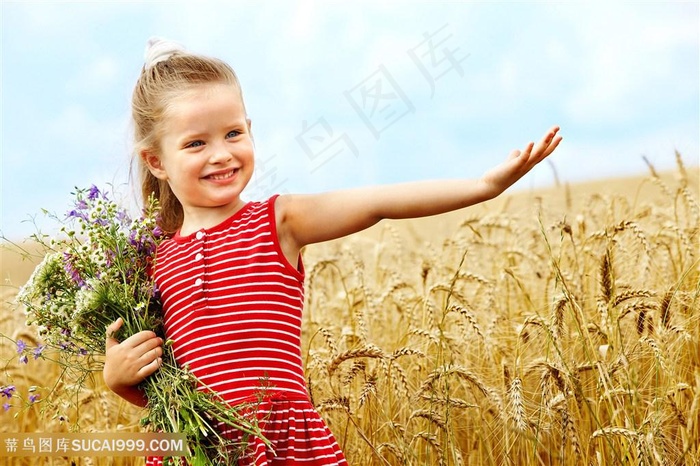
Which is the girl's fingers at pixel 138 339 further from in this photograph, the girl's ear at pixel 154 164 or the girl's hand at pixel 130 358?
the girl's ear at pixel 154 164

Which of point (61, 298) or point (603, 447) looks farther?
point (603, 447)

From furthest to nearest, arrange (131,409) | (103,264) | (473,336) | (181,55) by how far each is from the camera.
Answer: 1. (131,409)
2. (473,336)
3. (181,55)
4. (103,264)

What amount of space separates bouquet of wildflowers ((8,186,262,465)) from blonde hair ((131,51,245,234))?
0.19 m

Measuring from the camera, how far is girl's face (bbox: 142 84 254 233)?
202cm

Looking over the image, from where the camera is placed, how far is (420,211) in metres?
1.90

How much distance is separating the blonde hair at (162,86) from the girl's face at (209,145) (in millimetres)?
36

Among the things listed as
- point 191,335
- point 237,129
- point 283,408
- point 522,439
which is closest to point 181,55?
point 237,129

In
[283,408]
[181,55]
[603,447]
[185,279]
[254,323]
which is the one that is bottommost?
[603,447]

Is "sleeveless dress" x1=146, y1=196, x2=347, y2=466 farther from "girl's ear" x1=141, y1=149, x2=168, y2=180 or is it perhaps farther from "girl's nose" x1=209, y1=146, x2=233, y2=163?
"girl's ear" x1=141, y1=149, x2=168, y2=180

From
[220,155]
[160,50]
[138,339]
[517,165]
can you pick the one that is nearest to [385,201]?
[517,165]

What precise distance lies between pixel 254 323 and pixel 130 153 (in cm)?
72

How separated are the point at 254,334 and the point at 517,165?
733 millimetres

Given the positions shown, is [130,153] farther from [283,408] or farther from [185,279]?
[283,408]

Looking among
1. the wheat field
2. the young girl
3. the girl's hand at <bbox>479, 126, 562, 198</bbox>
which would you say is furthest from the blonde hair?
the girl's hand at <bbox>479, 126, 562, 198</bbox>
